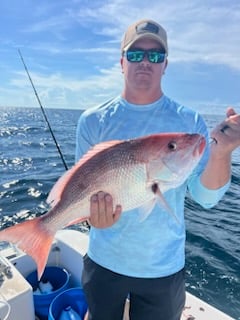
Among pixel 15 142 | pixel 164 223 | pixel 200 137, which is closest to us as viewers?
pixel 200 137

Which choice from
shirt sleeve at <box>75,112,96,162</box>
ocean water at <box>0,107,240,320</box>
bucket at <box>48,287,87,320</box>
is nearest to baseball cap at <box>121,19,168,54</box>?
shirt sleeve at <box>75,112,96,162</box>

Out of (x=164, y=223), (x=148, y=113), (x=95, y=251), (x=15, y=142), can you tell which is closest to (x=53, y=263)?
(x=95, y=251)

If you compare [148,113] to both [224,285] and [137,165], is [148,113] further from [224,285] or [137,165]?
[224,285]

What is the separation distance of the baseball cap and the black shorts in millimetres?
1523

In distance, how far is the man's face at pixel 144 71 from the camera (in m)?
2.08

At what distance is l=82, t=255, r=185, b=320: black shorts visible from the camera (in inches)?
83.7

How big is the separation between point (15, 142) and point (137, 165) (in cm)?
2278

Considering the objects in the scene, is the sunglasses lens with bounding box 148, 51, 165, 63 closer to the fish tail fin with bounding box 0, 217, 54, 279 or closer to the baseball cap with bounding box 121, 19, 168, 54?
the baseball cap with bounding box 121, 19, 168, 54

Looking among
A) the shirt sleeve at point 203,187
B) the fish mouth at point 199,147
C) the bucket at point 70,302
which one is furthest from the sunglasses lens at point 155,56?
the bucket at point 70,302

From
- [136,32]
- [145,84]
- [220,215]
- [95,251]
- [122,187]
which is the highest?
[136,32]

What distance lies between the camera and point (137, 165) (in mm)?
1722

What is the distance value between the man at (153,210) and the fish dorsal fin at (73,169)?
338 millimetres

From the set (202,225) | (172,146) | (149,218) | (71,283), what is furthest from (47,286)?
(202,225)

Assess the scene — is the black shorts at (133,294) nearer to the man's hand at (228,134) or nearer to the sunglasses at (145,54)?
the man's hand at (228,134)
